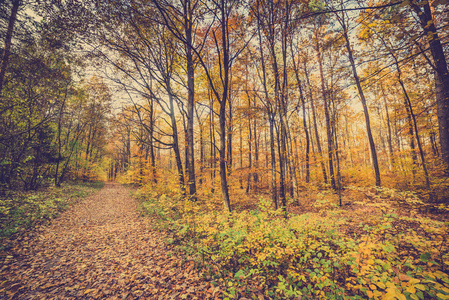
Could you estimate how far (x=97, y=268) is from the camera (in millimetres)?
3906

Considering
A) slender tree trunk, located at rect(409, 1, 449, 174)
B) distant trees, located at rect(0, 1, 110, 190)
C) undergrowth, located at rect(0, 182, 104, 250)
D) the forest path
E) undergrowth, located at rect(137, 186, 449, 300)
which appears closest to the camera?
undergrowth, located at rect(137, 186, 449, 300)

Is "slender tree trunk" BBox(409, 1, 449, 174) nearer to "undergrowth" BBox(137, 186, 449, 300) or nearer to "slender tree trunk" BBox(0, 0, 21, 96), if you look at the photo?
"undergrowth" BBox(137, 186, 449, 300)

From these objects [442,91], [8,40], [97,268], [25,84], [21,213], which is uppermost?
[8,40]

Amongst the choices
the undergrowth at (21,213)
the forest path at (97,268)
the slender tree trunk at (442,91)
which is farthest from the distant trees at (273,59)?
the undergrowth at (21,213)

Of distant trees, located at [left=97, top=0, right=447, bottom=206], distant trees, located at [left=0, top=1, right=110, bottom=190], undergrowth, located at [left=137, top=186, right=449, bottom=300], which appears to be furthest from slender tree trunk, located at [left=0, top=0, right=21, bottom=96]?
undergrowth, located at [left=137, top=186, right=449, bottom=300]

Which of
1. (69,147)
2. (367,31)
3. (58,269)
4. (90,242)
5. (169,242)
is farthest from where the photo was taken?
(69,147)

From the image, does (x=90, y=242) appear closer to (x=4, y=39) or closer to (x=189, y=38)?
(x=4, y=39)

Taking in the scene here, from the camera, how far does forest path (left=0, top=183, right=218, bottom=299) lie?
123 inches

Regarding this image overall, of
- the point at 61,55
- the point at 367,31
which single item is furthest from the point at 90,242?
the point at 367,31

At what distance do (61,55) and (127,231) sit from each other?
971 centimetres

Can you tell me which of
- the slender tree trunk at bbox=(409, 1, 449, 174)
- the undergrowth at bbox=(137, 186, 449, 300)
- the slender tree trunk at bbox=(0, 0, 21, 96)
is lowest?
the undergrowth at bbox=(137, 186, 449, 300)

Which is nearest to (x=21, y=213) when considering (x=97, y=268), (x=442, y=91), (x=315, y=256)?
(x=97, y=268)

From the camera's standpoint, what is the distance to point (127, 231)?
6055 mm

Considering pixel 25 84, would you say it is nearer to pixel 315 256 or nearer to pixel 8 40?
pixel 8 40
